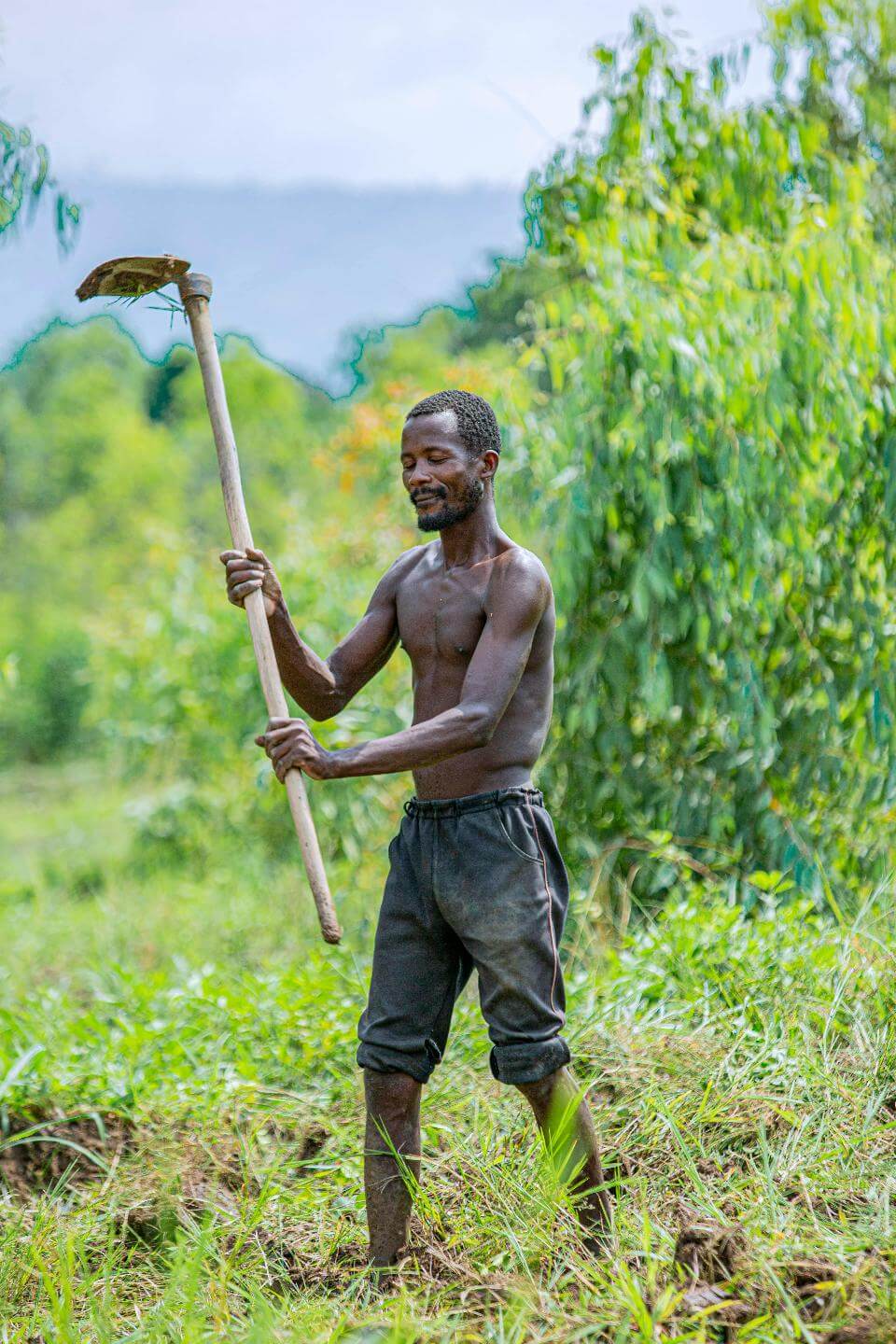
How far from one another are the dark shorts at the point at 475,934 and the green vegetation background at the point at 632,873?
0.35 m

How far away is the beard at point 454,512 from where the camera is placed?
2.88 meters

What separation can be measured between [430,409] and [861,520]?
2.74m

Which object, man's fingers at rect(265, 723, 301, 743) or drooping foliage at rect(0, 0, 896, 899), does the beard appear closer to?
man's fingers at rect(265, 723, 301, 743)

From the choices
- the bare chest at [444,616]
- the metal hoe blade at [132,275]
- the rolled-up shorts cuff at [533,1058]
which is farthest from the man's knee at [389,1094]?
A: the metal hoe blade at [132,275]

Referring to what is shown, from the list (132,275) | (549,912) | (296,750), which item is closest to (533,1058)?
(549,912)

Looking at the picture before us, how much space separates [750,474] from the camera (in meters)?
4.70

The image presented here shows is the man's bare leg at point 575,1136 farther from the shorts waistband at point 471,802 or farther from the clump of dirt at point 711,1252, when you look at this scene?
the shorts waistband at point 471,802

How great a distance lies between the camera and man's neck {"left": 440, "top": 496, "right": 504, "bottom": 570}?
297 cm

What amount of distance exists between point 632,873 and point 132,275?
292 cm

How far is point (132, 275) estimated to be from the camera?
2.97 m

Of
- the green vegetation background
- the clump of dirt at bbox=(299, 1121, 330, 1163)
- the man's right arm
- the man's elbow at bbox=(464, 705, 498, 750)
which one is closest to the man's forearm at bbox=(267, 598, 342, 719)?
the man's right arm

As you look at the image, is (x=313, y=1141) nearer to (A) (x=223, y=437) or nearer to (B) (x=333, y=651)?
(B) (x=333, y=651)

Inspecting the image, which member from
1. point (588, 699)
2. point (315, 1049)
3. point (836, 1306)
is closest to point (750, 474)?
point (588, 699)

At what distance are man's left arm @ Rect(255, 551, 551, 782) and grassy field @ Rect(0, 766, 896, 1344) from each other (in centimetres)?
93
